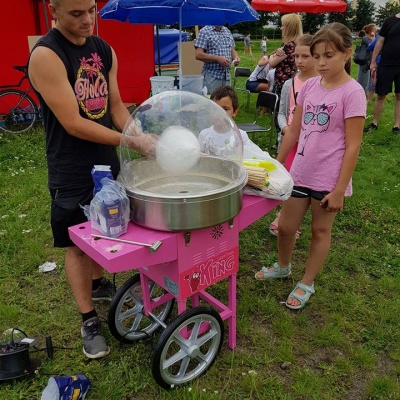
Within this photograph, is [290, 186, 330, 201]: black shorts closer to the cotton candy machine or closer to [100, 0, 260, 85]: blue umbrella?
the cotton candy machine

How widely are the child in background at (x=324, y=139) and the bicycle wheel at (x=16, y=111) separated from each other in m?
5.44

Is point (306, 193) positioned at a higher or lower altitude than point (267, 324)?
higher

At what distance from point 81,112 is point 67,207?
49cm

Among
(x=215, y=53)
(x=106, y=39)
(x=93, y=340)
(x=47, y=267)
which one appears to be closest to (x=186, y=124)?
(x=93, y=340)

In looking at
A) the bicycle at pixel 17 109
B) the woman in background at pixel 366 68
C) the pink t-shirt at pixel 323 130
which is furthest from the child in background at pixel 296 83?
the woman in background at pixel 366 68

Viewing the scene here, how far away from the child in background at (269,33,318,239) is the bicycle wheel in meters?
4.73

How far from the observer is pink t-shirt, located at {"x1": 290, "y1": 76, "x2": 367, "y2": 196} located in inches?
87.0

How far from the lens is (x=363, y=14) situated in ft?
132

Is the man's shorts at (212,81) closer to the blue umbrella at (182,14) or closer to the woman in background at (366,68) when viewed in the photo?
the blue umbrella at (182,14)

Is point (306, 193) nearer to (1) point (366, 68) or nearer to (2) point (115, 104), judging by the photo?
Result: (2) point (115, 104)

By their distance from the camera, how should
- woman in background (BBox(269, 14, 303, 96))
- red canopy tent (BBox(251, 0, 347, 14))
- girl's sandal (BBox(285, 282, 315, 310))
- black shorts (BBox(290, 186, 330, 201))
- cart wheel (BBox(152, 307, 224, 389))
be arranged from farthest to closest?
red canopy tent (BBox(251, 0, 347, 14)) < woman in background (BBox(269, 14, 303, 96)) < girl's sandal (BBox(285, 282, 315, 310)) < black shorts (BBox(290, 186, 330, 201)) < cart wheel (BBox(152, 307, 224, 389))

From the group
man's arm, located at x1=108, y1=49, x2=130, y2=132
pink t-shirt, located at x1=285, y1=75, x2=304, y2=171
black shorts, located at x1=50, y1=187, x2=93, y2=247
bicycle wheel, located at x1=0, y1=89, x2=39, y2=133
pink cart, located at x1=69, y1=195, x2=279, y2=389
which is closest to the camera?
pink cart, located at x1=69, y1=195, x2=279, y2=389

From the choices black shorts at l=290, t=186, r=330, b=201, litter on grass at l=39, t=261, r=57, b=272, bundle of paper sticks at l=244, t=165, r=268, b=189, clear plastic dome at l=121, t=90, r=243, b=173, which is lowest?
litter on grass at l=39, t=261, r=57, b=272

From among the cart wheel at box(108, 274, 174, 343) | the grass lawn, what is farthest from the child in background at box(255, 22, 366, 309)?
the cart wheel at box(108, 274, 174, 343)
